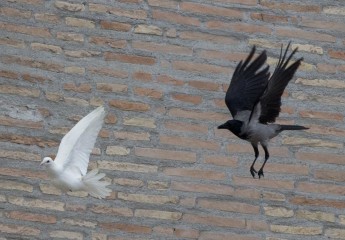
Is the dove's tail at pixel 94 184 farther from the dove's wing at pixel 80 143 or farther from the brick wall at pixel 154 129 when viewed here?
the brick wall at pixel 154 129

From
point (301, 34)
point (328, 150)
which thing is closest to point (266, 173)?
point (328, 150)

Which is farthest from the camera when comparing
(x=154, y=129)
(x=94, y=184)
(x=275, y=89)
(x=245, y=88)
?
(x=154, y=129)

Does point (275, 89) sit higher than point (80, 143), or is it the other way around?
point (275, 89)

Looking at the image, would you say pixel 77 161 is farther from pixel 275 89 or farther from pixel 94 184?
pixel 275 89

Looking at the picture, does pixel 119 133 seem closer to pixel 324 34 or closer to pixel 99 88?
pixel 99 88

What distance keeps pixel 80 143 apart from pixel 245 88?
2.46 ft

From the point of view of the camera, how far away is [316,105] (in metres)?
5.79

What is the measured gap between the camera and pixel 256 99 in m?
4.68

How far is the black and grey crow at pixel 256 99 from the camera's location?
4633 millimetres

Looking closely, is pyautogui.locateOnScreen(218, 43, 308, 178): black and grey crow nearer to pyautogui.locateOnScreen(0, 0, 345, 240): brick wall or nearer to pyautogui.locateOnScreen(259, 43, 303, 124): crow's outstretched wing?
pyautogui.locateOnScreen(259, 43, 303, 124): crow's outstretched wing

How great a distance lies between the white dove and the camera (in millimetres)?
4770

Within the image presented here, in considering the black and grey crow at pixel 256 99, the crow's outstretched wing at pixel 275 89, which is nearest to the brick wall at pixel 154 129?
the black and grey crow at pixel 256 99

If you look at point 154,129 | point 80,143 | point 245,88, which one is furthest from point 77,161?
point 154,129

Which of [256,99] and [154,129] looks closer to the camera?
[256,99]
